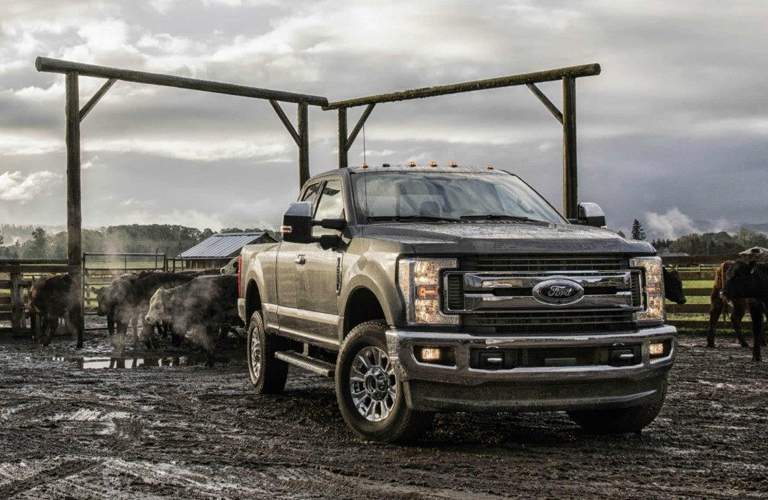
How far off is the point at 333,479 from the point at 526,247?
2.23 metres

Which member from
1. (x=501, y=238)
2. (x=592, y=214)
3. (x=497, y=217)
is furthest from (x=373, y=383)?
(x=592, y=214)

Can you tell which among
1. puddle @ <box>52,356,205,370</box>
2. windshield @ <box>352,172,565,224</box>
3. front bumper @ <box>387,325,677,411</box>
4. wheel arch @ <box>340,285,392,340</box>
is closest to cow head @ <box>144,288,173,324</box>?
puddle @ <box>52,356,205,370</box>

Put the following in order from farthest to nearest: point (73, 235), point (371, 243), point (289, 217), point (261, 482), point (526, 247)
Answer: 1. point (73, 235)
2. point (289, 217)
3. point (371, 243)
4. point (526, 247)
5. point (261, 482)

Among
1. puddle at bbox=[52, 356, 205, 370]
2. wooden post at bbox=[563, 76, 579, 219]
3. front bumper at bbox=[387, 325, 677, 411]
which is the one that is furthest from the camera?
wooden post at bbox=[563, 76, 579, 219]

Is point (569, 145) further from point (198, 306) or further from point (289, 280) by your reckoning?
point (289, 280)

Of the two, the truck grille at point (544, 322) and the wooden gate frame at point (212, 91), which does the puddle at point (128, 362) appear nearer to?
the wooden gate frame at point (212, 91)

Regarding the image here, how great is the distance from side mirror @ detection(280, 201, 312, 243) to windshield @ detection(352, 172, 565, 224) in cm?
48

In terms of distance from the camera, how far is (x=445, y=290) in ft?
23.0

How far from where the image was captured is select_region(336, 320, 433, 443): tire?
285 inches

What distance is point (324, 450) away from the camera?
7.26 metres

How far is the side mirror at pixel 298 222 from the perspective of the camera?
844 cm

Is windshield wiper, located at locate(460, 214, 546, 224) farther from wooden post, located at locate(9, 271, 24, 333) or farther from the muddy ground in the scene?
wooden post, located at locate(9, 271, 24, 333)

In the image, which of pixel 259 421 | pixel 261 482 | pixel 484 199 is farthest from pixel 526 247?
pixel 259 421

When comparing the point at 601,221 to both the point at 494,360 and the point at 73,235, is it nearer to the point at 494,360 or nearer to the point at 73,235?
the point at 494,360
